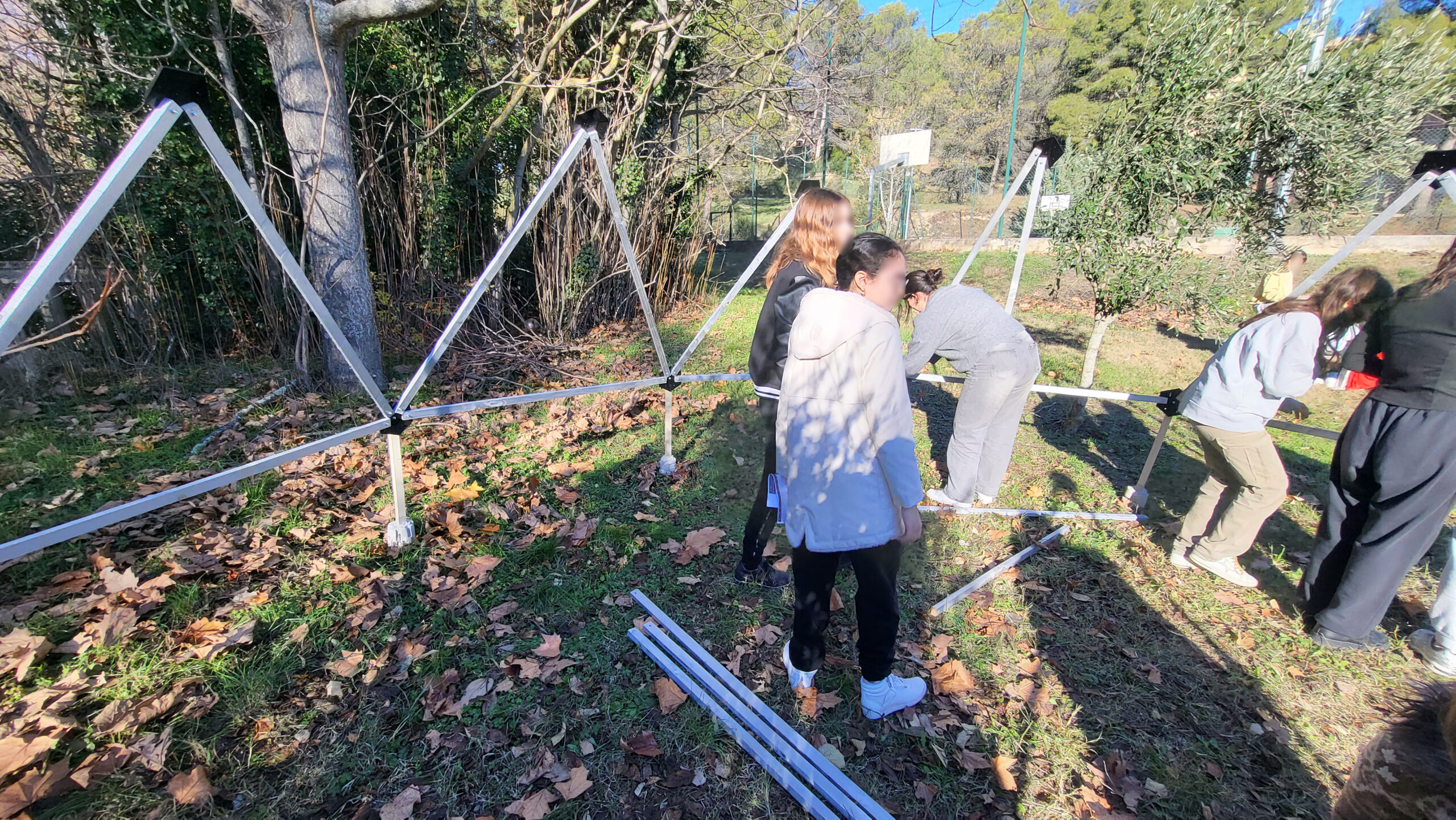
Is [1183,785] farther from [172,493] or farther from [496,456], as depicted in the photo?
[496,456]

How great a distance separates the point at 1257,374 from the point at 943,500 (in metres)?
1.92

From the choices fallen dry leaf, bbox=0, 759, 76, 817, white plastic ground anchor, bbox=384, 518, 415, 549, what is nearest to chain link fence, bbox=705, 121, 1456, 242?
white plastic ground anchor, bbox=384, 518, 415, 549

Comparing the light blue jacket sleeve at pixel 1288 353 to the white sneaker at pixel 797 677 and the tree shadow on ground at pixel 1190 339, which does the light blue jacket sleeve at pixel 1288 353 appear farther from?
the tree shadow on ground at pixel 1190 339

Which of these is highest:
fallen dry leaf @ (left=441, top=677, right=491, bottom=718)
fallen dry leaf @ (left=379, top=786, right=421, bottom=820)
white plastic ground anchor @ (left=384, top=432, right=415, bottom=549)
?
white plastic ground anchor @ (left=384, top=432, right=415, bottom=549)

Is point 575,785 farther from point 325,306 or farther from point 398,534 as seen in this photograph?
point 325,306

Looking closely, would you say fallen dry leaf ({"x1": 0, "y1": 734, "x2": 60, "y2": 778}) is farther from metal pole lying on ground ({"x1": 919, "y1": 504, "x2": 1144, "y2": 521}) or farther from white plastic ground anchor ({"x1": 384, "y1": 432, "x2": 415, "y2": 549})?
metal pole lying on ground ({"x1": 919, "y1": 504, "x2": 1144, "y2": 521})

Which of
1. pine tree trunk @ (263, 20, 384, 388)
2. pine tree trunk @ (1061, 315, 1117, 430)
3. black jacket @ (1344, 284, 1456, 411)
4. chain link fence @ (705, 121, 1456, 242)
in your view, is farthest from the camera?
chain link fence @ (705, 121, 1456, 242)

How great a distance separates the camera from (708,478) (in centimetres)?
454

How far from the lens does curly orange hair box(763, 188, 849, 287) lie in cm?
283

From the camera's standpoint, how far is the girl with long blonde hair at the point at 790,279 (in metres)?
2.83

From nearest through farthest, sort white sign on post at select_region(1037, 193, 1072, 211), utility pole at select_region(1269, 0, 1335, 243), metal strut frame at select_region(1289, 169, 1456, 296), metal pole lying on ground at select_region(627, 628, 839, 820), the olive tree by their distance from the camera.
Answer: metal pole lying on ground at select_region(627, 628, 839, 820) → metal strut frame at select_region(1289, 169, 1456, 296) → the olive tree → utility pole at select_region(1269, 0, 1335, 243) → white sign on post at select_region(1037, 193, 1072, 211)

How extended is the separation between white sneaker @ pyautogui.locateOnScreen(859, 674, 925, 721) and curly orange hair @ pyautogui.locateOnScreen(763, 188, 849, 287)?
1.79 metres

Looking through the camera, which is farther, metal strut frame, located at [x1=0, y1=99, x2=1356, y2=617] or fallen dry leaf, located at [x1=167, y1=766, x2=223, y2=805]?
fallen dry leaf, located at [x1=167, y1=766, x2=223, y2=805]

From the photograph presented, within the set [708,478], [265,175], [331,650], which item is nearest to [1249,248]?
[708,478]
